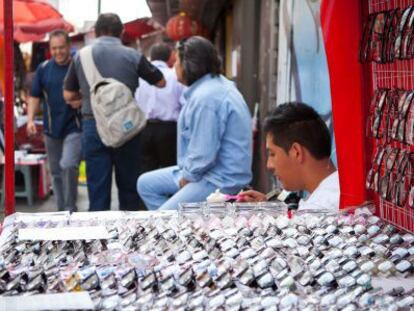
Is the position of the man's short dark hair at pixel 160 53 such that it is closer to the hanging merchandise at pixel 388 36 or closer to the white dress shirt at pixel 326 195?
the white dress shirt at pixel 326 195

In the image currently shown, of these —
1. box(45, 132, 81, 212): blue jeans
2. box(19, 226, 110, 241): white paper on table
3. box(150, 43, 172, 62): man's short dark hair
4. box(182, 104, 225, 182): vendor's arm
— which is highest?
box(150, 43, 172, 62): man's short dark hair

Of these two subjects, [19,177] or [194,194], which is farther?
[19,177]

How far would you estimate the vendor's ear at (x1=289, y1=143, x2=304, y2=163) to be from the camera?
3428 millimetres

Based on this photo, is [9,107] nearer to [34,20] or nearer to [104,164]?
[104,164]

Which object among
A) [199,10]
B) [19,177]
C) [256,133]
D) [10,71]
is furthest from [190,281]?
[199,10]

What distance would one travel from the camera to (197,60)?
4.80 meters

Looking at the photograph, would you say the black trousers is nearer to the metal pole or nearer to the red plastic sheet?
the red plastic sheet

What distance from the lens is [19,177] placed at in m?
9.02

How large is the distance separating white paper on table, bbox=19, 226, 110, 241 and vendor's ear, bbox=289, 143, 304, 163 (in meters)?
1.25

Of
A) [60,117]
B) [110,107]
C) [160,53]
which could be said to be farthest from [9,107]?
[160,53]

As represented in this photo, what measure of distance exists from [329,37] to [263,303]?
141 cm

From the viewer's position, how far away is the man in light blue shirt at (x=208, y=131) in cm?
460

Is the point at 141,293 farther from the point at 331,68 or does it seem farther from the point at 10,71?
the point at 331,68

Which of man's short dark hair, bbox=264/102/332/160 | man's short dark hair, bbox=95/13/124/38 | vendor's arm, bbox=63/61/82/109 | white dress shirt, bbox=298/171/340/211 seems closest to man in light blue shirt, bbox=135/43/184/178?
vendor's arm, bbox=63/61/82/109
